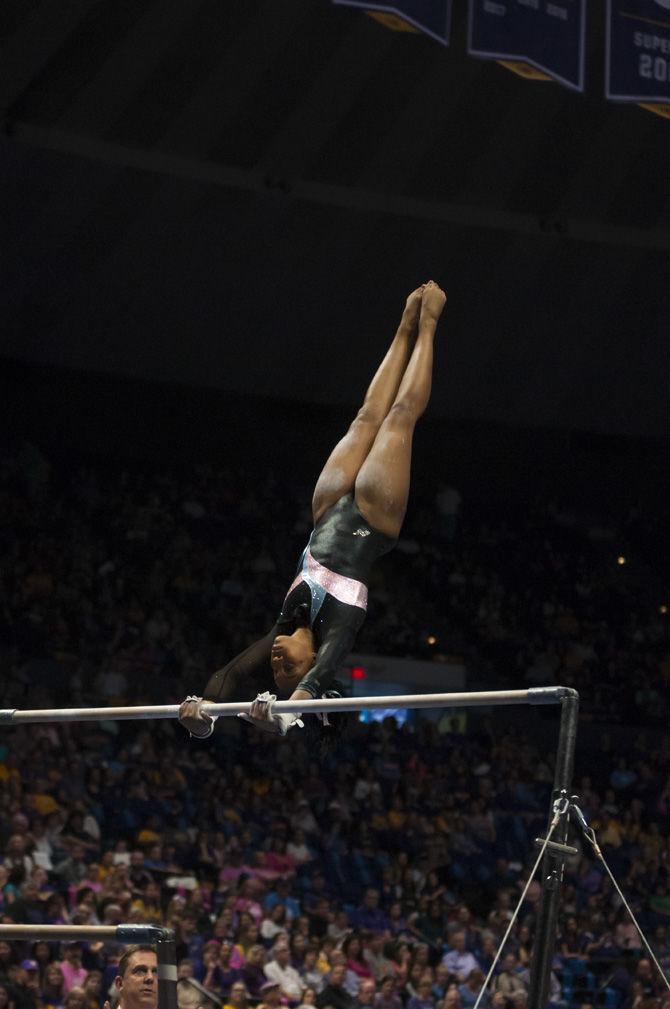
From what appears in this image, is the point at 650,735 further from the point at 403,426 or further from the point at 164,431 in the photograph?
the point at 403,426

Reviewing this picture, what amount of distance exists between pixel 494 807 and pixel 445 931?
3.20 metres

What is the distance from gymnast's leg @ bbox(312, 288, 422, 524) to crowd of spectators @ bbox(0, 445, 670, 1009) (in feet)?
4.40

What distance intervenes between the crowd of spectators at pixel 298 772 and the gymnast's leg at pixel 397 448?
47.9 inches

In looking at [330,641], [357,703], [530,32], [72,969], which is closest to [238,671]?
[330,641]

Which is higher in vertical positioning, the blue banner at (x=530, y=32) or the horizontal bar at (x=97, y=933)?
the blue banner at (x=530, y=32)

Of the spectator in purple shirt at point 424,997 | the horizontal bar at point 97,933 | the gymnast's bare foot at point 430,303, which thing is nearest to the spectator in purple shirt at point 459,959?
the spectator in purple shirt at point 424,997

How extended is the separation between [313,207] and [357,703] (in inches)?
483

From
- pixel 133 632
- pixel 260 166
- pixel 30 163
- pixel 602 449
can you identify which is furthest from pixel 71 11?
pixel 602 449

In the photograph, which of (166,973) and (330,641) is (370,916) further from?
(166,973)

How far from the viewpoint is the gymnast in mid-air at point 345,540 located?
254 inches

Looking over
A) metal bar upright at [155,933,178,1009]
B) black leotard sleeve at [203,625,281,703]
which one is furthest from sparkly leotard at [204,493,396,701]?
metal bar upright at [155,933,178,1009]

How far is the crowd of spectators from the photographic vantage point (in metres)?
10.4

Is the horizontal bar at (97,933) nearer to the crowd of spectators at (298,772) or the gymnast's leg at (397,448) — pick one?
the crowd of spectators at (298,772)

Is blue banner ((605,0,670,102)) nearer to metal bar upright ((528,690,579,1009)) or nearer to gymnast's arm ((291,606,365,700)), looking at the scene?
gymnast's arm ((291,606,365,700))
